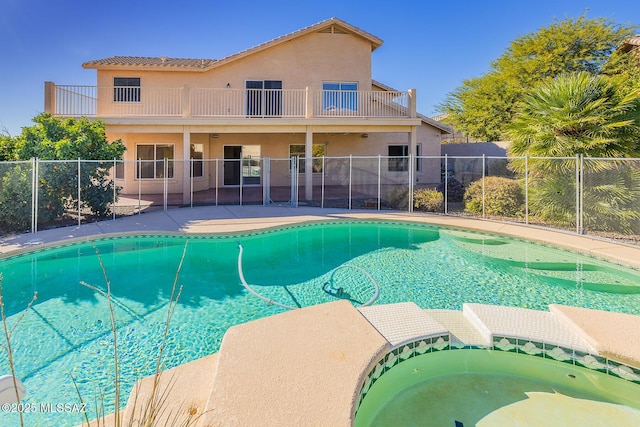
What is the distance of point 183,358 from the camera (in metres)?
4.02

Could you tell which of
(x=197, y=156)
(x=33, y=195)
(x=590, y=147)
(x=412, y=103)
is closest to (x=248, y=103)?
(x=197, y=156)

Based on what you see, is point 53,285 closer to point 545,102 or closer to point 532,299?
point 532,299

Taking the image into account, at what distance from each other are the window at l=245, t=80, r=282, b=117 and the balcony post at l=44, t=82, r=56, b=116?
7.40 metres

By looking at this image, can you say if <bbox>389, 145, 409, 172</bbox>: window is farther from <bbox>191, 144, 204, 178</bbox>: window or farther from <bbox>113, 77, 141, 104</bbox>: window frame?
<bbox>113, 77, 141, 104</bbox>: window frame

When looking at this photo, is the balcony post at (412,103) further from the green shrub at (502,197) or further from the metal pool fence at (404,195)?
the green shrub at (502,197)

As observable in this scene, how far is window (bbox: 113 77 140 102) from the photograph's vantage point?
15859 millimetres

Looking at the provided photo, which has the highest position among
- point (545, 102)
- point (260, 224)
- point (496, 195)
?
point (545, 102)

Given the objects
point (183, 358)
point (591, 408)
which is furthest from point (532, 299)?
point (183, 358)

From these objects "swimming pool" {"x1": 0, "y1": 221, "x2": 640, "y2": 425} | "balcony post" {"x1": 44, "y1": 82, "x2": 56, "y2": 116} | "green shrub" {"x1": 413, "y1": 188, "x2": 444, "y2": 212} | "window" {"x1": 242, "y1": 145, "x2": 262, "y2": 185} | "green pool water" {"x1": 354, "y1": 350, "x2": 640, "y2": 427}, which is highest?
"balcony post" {"x1": 44, "y1": 82, "x2": 56, "y2": 116}

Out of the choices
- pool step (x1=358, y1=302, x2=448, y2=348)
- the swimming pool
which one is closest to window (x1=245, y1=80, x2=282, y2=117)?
the swimming pool

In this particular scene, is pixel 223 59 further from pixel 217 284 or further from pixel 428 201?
pixel 217 284

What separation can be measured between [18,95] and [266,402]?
21.8 m

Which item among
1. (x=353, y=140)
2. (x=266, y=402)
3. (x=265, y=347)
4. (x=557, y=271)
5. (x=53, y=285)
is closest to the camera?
(x=266, y=402)

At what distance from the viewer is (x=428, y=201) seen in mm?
13000
